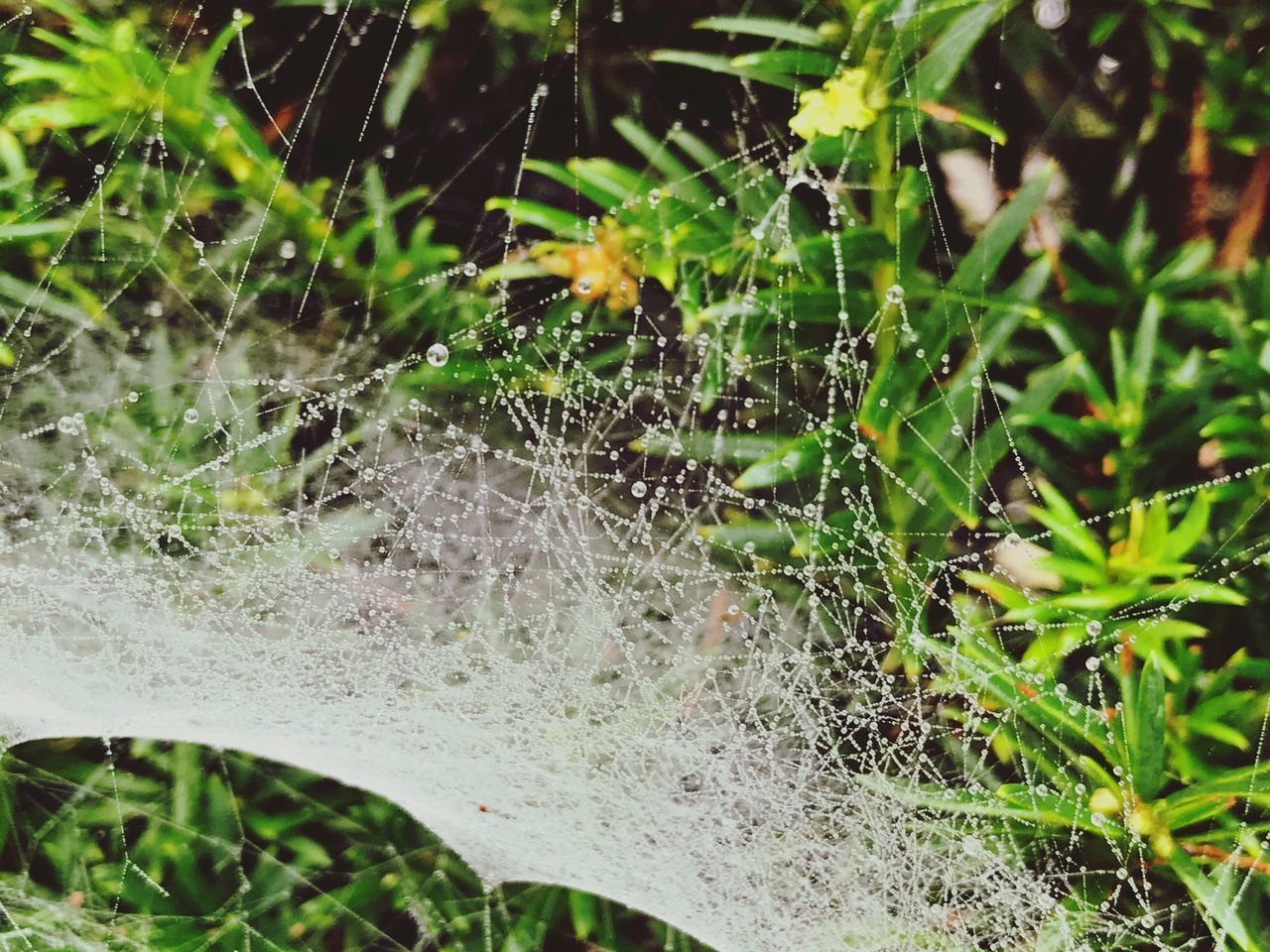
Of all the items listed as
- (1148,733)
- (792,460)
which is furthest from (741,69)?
(1148,733)

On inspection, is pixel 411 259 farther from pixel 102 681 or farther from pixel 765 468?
pixel 102 681

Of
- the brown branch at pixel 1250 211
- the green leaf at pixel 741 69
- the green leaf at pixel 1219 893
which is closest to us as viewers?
the green leaf at pixel 1219 893

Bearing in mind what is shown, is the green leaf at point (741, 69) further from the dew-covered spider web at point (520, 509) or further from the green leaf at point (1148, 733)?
the green leaf at point (1148, 733)

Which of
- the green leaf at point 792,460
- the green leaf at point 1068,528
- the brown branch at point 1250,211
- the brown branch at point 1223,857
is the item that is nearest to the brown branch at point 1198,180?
the brown branch at point 1250,211

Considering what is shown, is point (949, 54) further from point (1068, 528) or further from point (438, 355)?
point (438, 355)

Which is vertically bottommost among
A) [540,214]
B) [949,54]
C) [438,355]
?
[438,355]

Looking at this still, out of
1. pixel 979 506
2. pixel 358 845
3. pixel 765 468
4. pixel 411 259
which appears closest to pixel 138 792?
pixel 358 845

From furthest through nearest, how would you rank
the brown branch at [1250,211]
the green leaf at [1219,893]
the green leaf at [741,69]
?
the brown branch at [1250,211]
the green leaf at [741,69]
the green leaf at [1219,893]
